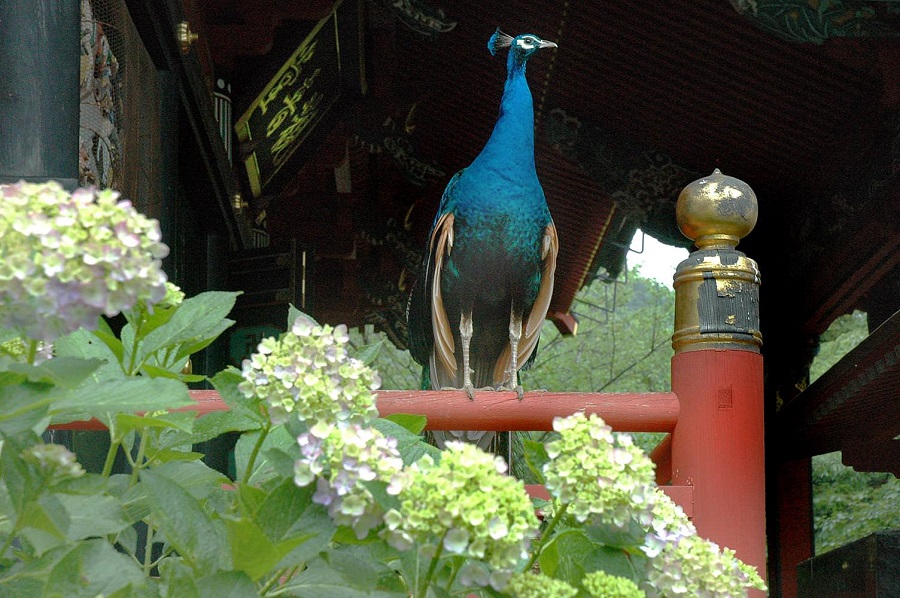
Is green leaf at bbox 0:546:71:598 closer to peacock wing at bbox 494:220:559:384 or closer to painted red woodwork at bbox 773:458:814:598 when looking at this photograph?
peacock wing at bbox 494:220:559:384

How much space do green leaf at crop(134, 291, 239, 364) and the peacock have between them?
2.31 meters

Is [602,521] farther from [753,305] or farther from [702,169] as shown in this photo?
[702,169]

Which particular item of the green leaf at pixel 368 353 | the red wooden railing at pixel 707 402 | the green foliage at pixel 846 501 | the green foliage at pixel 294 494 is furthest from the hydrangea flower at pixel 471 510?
the green foliage at pixel 846 501

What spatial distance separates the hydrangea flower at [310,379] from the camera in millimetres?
816

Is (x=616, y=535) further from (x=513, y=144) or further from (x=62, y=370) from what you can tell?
(x=513, y=144)

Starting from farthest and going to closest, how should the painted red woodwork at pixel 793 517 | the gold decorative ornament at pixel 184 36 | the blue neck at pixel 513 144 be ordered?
the painted red woodwork at pixel 793 517 < the gold decorative ornament at pixel 184 36 < the blue neck at pixel 513 144

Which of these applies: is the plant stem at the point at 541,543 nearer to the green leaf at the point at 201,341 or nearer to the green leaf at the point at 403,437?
the green leaf at the point at 403,437

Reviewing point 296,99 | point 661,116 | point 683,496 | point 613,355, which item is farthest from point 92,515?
point 613,355

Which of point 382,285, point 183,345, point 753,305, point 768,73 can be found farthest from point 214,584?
point 382,285

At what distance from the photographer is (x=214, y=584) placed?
0.81 metres

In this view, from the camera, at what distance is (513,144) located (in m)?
3.43

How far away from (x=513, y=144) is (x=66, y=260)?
2808 millimetres

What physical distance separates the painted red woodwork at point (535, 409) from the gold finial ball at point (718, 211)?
0.30m

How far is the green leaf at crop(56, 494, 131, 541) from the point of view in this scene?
801 mm
